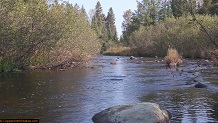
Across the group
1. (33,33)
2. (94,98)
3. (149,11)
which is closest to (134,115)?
(94,98)

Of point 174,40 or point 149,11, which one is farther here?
point 149,11

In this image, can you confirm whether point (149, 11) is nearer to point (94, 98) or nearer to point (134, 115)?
point (94, 98)

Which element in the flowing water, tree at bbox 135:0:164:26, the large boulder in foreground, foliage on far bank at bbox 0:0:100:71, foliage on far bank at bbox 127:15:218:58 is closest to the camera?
the large boulder in foreground

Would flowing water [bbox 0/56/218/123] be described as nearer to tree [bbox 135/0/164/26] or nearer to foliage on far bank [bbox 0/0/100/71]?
foliage on far bank [bbox 0/0/100/71]

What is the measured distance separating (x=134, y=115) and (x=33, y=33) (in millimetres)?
21963

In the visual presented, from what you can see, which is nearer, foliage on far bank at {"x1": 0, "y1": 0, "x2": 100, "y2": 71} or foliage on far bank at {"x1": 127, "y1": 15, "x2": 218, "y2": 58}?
foliage on far bank at {"x1": 0, "y1": 0, "x2": 100, "y2": 71}

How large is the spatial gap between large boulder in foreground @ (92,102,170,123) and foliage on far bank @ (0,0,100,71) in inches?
A: 780

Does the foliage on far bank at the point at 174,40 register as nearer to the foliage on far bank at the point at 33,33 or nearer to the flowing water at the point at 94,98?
the foliage on far bank at the point at 33,33

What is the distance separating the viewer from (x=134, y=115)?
1026 centimetres

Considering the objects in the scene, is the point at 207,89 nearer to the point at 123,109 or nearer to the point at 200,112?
the point at 200,112

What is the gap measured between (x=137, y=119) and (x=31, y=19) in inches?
889

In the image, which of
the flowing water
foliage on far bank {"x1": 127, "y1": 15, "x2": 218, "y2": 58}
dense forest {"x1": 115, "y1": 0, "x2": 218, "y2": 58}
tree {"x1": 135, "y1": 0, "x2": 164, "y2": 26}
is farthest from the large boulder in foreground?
tree {"x1": 135, "y1": 0, "x2": 164, "y2": 26}

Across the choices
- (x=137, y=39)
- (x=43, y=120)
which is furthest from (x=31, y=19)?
(x=137, y=39)

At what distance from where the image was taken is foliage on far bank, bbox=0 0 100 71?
28317mm
